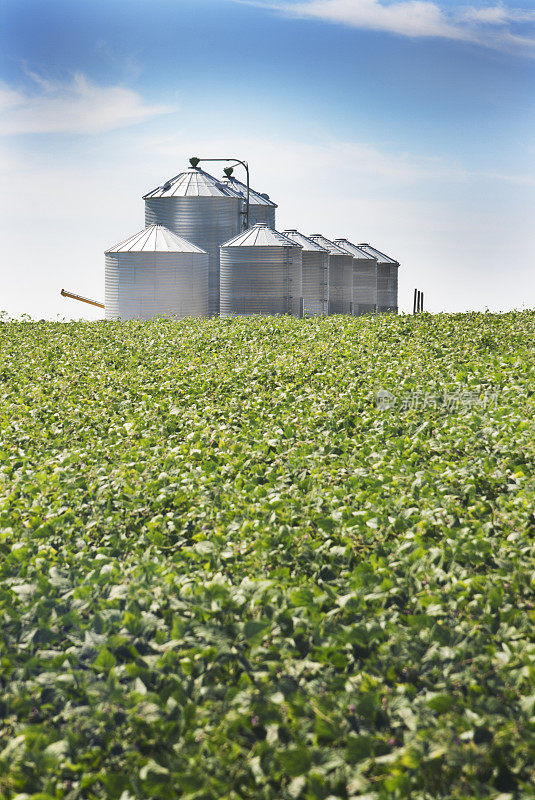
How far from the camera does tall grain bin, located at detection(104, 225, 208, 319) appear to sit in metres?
24.7

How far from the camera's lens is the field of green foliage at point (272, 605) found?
2717mm

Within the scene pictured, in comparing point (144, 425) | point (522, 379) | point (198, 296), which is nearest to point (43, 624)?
point (144, 425)

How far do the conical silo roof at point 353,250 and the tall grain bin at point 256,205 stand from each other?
3.70 m

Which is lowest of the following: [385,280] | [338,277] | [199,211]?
[338,277]

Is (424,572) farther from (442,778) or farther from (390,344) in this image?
(390,344)

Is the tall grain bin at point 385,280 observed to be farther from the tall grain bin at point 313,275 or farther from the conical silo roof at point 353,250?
the tall grain bin at point 313,275

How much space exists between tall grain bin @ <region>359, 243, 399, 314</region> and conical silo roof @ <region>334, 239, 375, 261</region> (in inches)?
65.3

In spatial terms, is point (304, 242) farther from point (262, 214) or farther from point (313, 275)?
point (262, 214)

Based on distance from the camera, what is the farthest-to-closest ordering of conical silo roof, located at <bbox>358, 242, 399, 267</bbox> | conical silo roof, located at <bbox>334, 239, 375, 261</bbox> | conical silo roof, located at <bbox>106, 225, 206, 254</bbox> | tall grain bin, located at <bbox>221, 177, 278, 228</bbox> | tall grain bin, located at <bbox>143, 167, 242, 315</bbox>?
1. conical silo roof, located at <bbox>358, 242, 399, 267</bbox>
2. conical silo roof, located at <bbox>334, 239, 375, 261</bbox>
3. tall grain bin, located at <bbox>221, 177, 278, 228</bbox>
4. tall grain bin, located at <bbox>143, 167, 242, 315</bbox>
5. conical silo roof, located at <bbox>106, 225, 206, 254</bbox>

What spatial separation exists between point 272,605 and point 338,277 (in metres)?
30.1

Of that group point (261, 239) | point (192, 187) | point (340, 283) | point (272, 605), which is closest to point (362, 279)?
point (340, 283)

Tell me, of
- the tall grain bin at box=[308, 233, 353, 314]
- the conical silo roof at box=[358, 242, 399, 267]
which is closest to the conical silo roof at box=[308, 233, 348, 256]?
the tall grain bin at box=[308, 233, 353, 314]

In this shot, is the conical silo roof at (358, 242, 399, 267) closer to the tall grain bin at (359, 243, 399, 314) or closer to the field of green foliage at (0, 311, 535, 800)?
the tall grain bin at (359, 243, 399, 314)

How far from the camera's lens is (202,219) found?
92.7 feet
